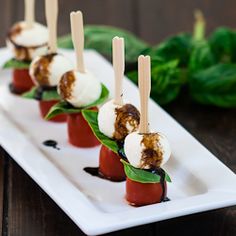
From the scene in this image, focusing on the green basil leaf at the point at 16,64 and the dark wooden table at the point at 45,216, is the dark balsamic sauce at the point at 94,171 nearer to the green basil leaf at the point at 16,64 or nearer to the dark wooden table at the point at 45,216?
the dark wooden table at the point at 45,216

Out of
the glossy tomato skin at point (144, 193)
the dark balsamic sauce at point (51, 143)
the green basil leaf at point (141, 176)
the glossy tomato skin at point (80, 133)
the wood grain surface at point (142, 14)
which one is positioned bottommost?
the wood grain surface at point (142, 14)

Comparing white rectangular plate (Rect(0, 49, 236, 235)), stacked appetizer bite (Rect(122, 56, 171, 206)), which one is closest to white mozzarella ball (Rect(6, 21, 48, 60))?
white rectangular plate (Rect(0, 49, 236, 235))

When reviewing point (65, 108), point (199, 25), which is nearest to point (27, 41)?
point (65, 108)

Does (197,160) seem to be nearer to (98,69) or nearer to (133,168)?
(133,168)

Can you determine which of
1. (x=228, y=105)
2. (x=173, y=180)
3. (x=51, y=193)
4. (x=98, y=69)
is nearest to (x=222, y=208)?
(x=173, y=180)

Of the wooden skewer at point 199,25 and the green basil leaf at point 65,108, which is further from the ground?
the green basil leaf at point 65,108

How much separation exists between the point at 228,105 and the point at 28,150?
503 mm

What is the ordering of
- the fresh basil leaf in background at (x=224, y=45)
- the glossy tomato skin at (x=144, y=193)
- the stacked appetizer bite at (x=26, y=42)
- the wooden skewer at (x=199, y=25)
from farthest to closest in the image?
the wooden skewer at (x=199, y=25) → the fresh basil leaf in background at (x=224, y=45) → the stacked appetizer bite at (x=26, y=42) → the glossy tomato skin at (x=144, y=193)

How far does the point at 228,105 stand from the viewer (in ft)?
6.39

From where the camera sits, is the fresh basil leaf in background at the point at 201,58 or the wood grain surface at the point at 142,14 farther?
the wood grain surface at the point at 142,14

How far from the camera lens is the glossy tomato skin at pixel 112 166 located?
1.60m

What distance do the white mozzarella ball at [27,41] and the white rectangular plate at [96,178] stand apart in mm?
100

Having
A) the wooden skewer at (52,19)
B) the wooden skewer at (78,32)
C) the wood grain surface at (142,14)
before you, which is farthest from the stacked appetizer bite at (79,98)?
the wood grain surface at (142,14)

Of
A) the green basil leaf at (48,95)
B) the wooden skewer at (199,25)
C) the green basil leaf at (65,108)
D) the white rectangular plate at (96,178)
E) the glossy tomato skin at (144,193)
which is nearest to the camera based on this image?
the white rectangular plate at (96,178)
